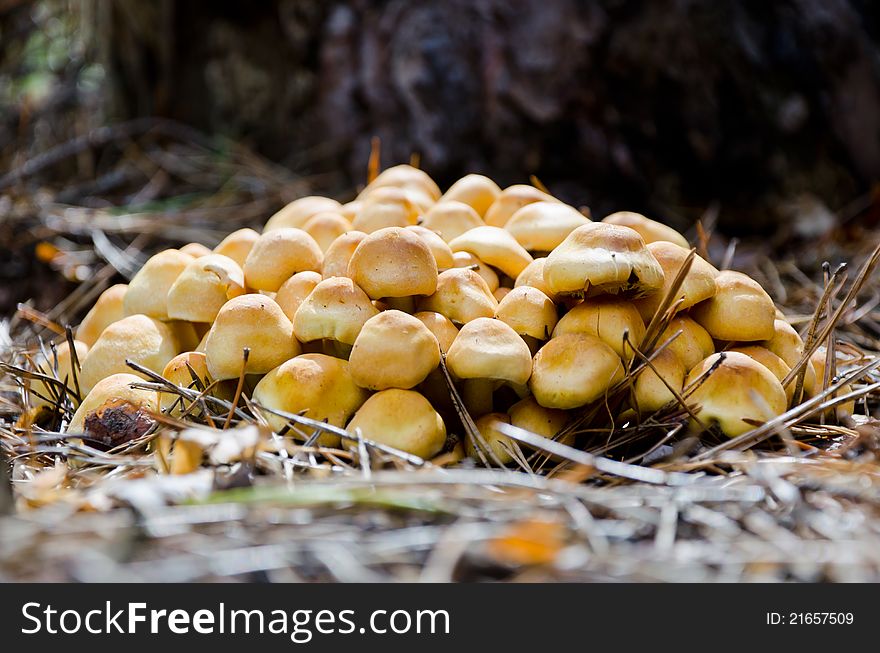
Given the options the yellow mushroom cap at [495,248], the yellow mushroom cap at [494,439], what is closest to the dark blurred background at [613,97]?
the yellow mushroom cap at [495,248]

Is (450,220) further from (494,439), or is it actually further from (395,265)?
(494,439)

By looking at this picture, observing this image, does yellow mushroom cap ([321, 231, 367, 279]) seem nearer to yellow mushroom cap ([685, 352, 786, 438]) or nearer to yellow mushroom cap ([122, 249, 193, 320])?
yellow mushroom cap ([122, 249, 193, 320])

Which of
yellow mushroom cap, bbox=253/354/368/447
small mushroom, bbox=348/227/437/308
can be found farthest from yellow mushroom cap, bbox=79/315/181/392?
small mushroom, bbox=348/227/437/308

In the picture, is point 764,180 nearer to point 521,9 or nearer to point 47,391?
point 521,9

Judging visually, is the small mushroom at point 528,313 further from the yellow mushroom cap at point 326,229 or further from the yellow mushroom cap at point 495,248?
the yellow mushroom cap at point 326,229

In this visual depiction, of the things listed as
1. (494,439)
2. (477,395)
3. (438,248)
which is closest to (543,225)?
(438,248)
